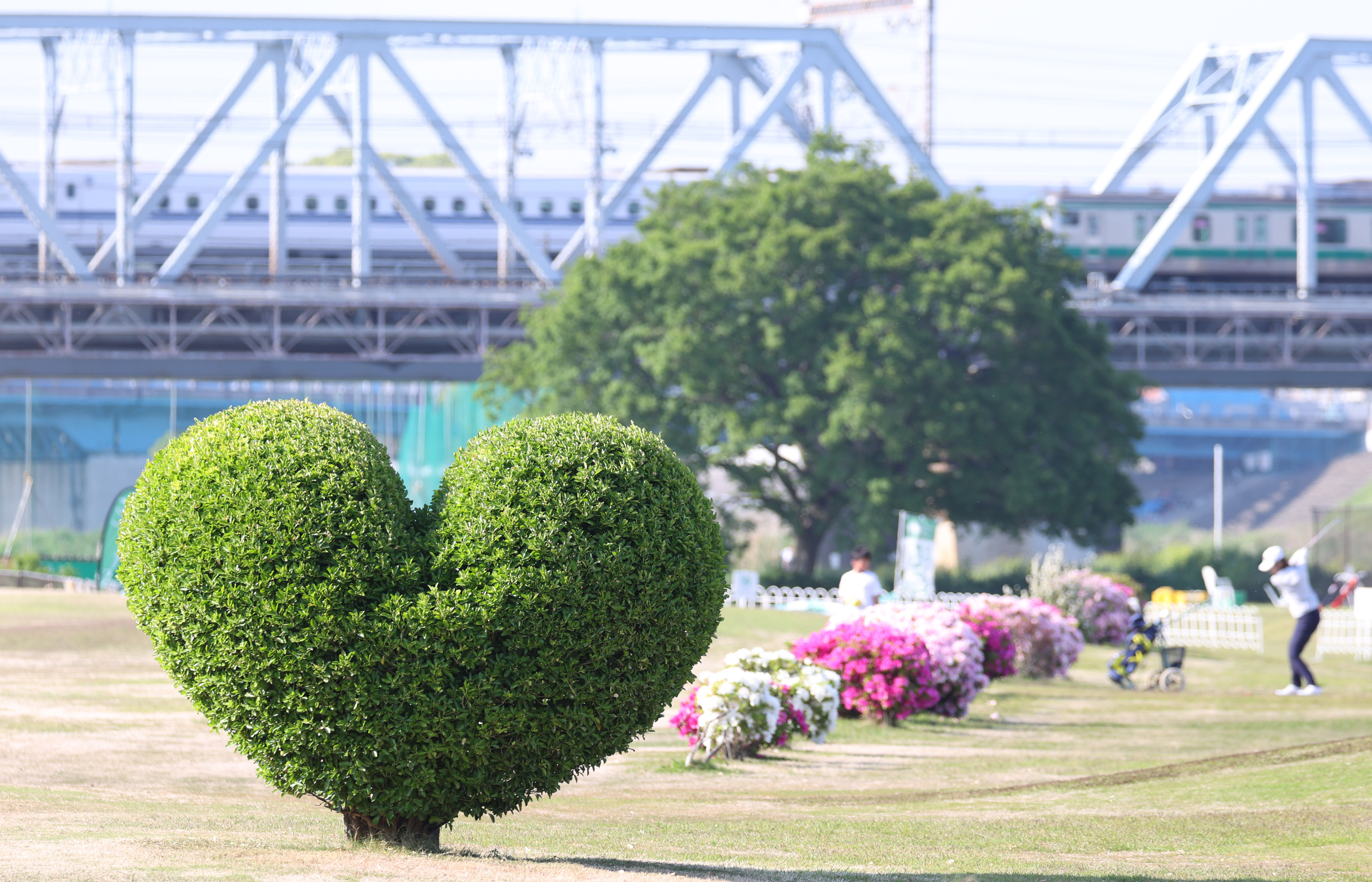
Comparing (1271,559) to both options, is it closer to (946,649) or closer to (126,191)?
(946,649)

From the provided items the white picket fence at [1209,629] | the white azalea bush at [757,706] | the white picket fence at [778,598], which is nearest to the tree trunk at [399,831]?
the white azalea bush at [757,706]

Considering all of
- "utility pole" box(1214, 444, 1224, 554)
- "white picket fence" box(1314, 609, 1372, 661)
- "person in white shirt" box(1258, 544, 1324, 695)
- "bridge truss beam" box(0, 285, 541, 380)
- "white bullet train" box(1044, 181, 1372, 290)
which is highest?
"white bullet train" box(1044, 181, 1372, 290)

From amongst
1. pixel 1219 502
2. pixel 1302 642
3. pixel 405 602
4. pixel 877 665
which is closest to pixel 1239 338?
pixel 1219 502

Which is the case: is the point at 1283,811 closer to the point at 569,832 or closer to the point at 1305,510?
the point at 569,832

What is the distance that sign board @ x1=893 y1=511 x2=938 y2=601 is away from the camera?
30.7m

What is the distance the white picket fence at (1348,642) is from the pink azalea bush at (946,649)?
1193 centimetres

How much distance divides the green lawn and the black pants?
0.72 meters

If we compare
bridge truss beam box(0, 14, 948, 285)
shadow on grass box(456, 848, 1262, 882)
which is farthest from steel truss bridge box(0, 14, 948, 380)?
shadow on grass box(456, 848, 1262, 882)

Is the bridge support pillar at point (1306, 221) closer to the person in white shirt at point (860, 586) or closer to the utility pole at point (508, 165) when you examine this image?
the utility pole at point (508, 165)

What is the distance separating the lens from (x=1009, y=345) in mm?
44344

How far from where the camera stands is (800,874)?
29.1 ft

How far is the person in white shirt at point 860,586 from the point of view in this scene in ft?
62.7

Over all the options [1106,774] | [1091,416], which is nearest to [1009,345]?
[1091,416]

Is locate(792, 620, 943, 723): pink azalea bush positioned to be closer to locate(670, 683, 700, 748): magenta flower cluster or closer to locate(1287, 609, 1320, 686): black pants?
locate(670, 683, 700, 748): magenta flower cluster
